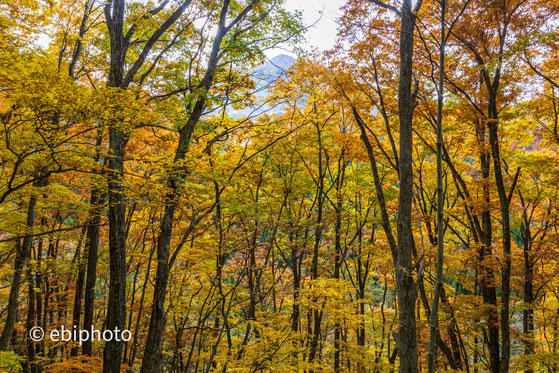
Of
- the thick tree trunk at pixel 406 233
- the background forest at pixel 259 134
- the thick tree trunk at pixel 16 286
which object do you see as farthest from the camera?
the thick tree trunk at pixel 16 286

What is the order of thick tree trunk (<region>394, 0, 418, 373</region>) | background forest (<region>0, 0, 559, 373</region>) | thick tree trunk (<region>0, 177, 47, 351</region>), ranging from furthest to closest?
thick tree trunk (<region>0, 177, 47, 351</region>)
background forest (<region>0, 0, 559, 373</region>)
thick tree trunk (<region>394, 0, 418, 373</region>)

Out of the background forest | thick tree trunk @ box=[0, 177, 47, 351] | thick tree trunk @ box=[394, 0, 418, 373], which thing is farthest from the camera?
thick tree trunk @ box=[0, 177, 47, 351]

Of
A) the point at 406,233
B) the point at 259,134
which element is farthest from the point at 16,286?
the point at 406,233

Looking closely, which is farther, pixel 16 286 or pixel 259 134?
pixel 259 134

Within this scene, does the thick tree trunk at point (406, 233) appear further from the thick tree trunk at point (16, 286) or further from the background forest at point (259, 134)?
the thick tree trunk at point (16, 286)

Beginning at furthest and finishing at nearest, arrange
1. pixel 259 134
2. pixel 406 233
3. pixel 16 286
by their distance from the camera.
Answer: pixel 259 134, pixel 16 286, pixel 406 233

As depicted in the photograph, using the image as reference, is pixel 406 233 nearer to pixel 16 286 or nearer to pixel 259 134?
pixel 259 134

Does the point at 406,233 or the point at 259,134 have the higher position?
the point at 259,134

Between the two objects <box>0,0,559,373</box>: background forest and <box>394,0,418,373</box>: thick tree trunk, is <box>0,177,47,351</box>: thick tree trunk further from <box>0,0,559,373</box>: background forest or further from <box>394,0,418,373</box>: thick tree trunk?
<box>394,0,418,373</box>: thick tree trunk

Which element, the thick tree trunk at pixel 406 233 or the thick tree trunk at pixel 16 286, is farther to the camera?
the thick tree trunk at pixel 16 286

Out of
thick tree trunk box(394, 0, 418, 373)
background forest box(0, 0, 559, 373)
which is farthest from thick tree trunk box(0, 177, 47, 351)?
thick tree trunk box(394, 0, 418, 373)

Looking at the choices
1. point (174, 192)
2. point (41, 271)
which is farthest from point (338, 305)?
point (41, 271)

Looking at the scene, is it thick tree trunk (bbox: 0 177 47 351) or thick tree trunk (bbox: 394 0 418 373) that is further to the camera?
thick tree trunk (bbox: 0 177 47 351)

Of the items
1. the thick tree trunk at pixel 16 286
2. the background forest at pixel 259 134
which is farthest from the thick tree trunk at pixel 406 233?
the thick tree trunk at pixel 16 286
